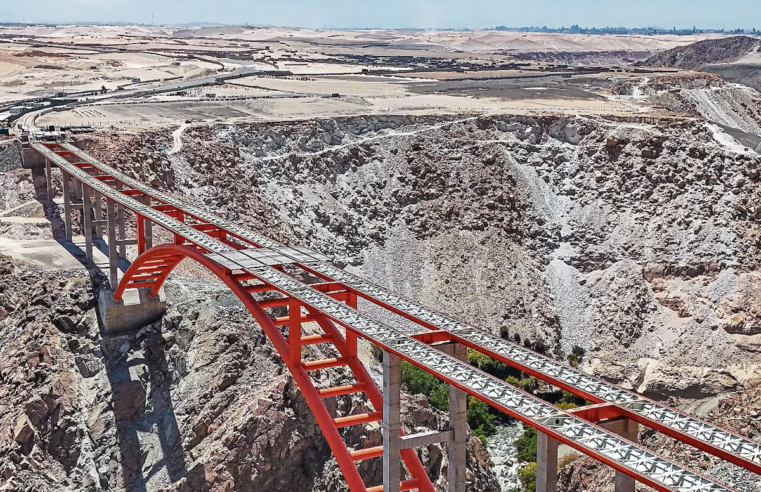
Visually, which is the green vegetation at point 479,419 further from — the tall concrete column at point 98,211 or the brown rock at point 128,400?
the tall concrete column at point 98,211

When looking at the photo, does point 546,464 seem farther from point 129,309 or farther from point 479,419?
point 479,419

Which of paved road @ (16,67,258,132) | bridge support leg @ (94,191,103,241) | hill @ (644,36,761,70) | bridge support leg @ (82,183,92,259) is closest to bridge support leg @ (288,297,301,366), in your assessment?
bridge support leg @ (82,183,92,259)

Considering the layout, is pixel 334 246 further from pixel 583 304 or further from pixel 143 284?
pixel 143 284

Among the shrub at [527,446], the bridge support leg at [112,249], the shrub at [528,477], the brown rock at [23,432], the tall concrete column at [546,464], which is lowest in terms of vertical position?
the shrub at [527,446]

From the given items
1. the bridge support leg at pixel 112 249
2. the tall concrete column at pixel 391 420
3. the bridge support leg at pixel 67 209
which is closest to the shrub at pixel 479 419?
the bridge support leg at pixel 112 249

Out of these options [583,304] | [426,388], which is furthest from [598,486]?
[583,304]

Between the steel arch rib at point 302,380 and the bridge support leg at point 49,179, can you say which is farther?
the bridge support leg at point 49,179

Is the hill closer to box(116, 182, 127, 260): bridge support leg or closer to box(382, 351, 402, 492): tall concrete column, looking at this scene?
box(116, 182, 127, 260): bridge support leg
